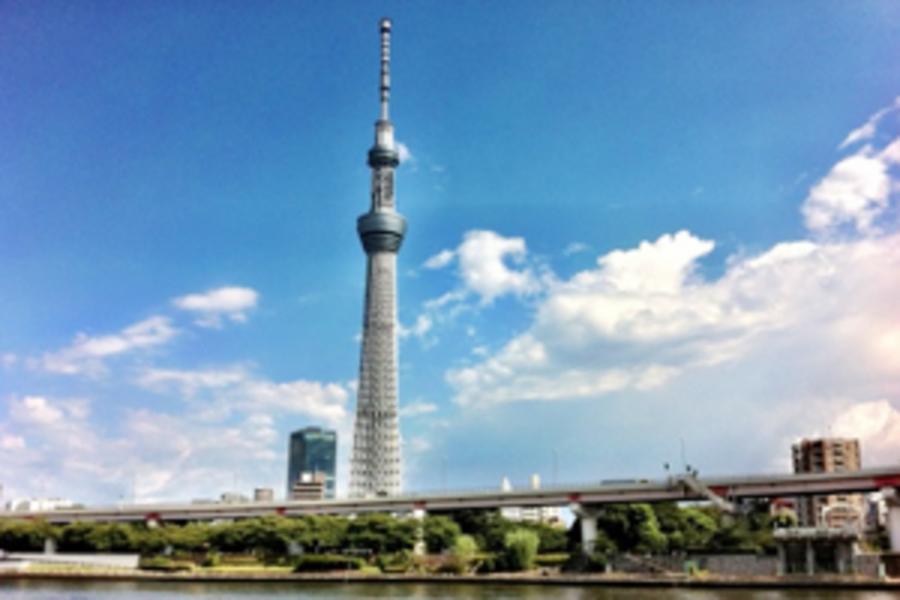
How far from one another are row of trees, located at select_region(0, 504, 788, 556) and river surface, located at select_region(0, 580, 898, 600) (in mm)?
17547

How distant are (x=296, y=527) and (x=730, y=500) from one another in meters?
40.4

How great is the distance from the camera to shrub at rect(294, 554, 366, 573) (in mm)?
78688

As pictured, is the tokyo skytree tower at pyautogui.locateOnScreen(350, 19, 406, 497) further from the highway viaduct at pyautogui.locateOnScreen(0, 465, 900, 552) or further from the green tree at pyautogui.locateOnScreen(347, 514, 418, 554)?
the green tree at pyautogui.locateOnScreen(347, 514, 418, 554)

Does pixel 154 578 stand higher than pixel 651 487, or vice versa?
pixel 651 487

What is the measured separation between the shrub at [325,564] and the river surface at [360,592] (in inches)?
330

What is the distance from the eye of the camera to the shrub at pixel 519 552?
74.3 meters

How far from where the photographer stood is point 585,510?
85750 millimetres

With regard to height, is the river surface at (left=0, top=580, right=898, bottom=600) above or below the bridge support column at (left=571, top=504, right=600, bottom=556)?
below

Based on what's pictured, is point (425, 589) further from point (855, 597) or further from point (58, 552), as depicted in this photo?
point (58, 552)

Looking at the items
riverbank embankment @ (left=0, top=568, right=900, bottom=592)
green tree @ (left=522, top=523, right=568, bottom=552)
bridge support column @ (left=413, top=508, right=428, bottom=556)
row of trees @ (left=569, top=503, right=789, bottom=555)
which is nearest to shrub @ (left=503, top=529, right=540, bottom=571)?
riverbank embankment @ (left=0, top=568, right=900, bottom=592)

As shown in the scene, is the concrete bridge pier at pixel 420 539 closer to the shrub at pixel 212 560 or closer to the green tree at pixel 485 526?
the green tree at pixel 485 526

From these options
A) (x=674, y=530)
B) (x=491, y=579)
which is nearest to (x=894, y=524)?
(x=674, y=530)

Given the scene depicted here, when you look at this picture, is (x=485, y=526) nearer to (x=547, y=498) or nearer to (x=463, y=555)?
(x=547, y=498)

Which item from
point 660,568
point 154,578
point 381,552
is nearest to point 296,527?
point 381,552
